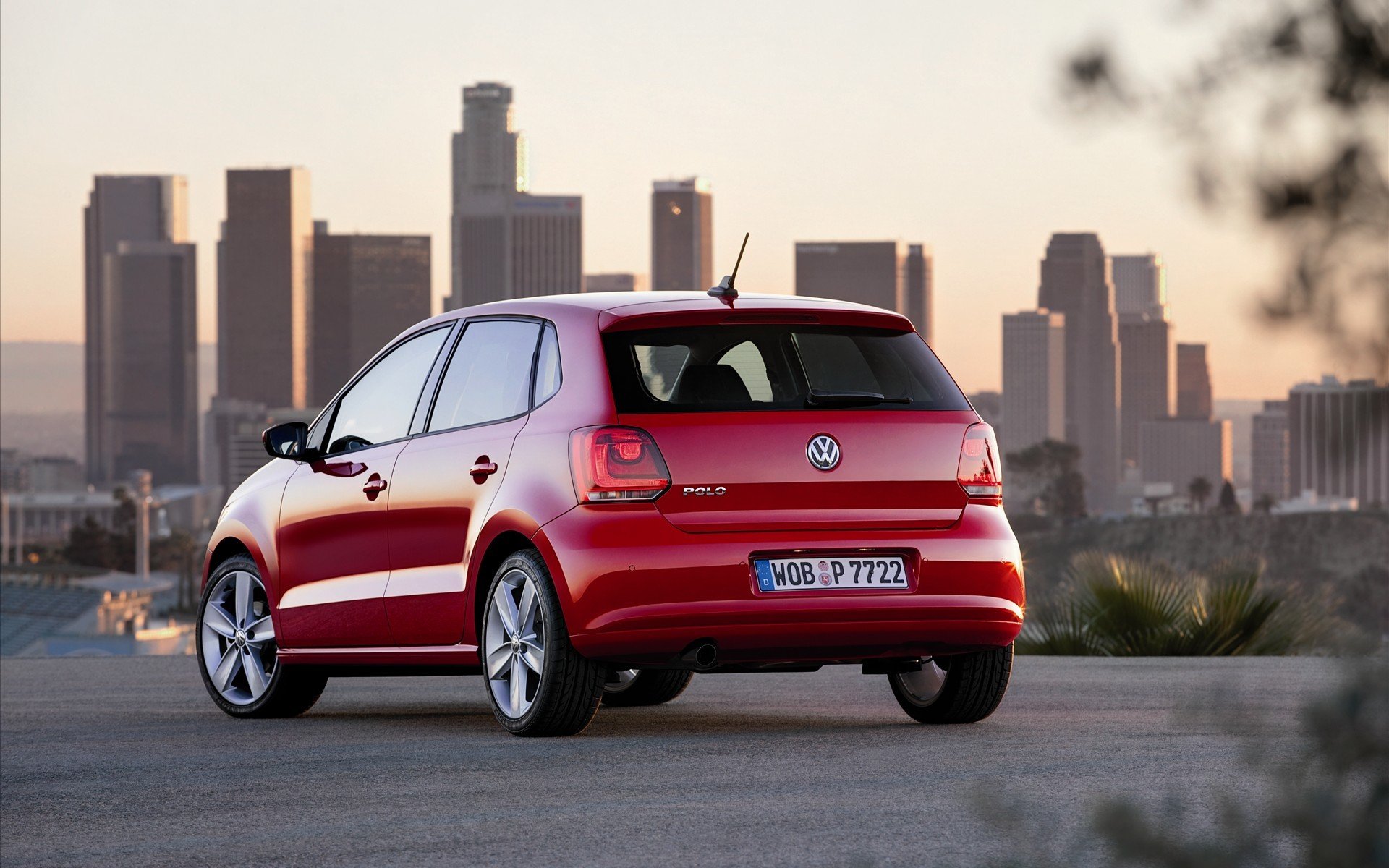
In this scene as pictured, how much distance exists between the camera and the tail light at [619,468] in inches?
284

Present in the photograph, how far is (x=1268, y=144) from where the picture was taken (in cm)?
260

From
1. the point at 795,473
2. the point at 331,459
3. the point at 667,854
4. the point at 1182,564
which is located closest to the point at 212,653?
the point at 331,459

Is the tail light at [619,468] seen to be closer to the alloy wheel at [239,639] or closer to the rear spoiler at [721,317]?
the rear spoiler at [721,317]

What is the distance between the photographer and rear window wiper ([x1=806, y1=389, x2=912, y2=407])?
7582mm

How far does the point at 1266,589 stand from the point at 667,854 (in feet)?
37.5

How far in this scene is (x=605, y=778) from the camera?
660 cm

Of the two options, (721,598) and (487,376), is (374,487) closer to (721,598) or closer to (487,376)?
(487,376)

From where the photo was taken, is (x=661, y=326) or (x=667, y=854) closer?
(x=667, y=854)

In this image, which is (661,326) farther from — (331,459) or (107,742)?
(107,742)

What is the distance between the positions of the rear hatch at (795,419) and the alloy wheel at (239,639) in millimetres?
2764

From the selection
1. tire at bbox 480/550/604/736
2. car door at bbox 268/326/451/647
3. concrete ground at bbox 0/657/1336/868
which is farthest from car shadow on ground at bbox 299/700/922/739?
car door at bbox 268/326/451/647

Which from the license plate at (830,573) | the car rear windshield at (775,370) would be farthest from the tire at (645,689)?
the license plate at (830,573)

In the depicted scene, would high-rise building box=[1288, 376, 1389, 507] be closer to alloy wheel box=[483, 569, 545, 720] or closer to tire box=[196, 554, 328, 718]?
alloy wheel box=[483, 569, 545, 720]

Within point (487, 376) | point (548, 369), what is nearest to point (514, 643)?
point (548, 369)
